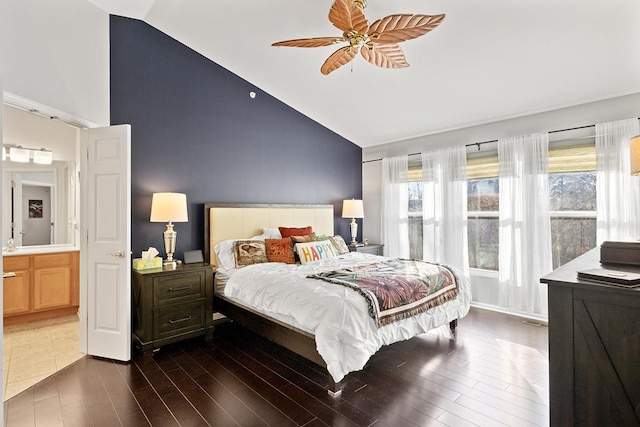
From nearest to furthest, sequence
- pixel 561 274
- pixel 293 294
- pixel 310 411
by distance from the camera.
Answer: pixel 561 274, pixel 310 411, pixel 293 294

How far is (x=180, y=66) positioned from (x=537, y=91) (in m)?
4.04

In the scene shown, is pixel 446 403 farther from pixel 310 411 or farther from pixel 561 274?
pixel 561 274

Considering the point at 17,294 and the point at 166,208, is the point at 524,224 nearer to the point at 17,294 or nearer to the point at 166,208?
the point at 166,208

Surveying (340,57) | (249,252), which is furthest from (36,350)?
(340,57)

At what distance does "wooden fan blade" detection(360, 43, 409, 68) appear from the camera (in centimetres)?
273

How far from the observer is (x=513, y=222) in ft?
14.0

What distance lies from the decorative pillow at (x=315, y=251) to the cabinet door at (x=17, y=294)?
10.6ft

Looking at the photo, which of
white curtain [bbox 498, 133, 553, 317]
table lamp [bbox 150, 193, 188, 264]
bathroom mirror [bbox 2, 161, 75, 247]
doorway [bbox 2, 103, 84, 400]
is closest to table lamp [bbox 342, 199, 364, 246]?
white curtain [bbox 498, 133, 553, 317]

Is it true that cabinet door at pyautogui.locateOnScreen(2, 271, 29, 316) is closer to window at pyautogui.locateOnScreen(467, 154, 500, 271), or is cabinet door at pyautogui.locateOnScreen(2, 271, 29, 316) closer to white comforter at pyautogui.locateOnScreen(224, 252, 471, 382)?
white comforter at pyautogui.locateOnScreen(224, 252, 471, 382)

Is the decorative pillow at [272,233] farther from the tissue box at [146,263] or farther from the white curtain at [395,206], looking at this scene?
the white curtain at [395,206]

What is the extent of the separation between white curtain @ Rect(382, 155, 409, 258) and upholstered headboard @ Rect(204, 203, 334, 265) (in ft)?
3.01

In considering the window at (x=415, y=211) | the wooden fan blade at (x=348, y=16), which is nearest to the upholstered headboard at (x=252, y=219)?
the window at (x=415, y=211)

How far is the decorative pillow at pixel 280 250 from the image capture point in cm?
408

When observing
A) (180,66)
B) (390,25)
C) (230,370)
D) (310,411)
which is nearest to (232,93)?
(180,66)
